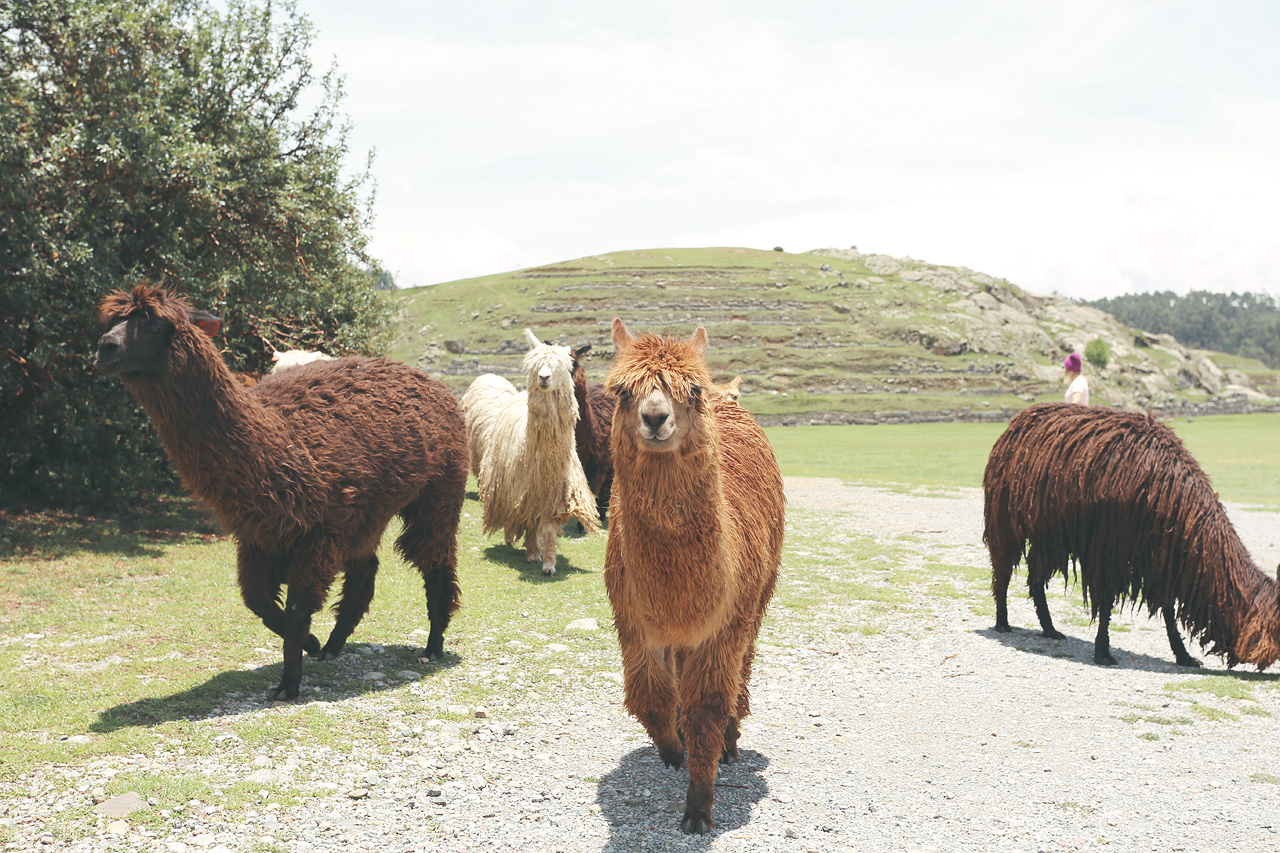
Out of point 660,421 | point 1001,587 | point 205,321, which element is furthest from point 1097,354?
point 660,421

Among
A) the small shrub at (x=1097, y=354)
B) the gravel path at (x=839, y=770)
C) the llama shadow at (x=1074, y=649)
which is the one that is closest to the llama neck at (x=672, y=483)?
the gravel path at (x=839, y=770)

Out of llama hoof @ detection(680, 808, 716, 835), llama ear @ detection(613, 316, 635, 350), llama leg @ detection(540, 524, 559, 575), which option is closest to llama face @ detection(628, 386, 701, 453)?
llama ear @ detection(613, 316, 635, 350)

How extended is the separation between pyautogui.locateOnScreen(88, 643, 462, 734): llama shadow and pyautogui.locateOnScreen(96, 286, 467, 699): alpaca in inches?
5.9

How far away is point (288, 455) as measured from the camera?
552 centimetres

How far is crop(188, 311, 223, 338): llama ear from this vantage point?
215 inches

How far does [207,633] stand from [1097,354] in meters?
101

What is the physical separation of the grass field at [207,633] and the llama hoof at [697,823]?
189 centimetres

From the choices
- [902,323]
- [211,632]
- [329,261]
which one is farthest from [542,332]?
[211,632]

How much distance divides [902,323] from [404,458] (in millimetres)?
83676

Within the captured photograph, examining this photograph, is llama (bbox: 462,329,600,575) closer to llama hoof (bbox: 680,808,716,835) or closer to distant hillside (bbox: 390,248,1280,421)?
llama hoof (bbox: 680,808,716,835)

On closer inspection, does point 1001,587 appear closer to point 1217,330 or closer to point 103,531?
point 103,531

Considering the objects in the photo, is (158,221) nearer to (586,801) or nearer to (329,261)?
(329,261)

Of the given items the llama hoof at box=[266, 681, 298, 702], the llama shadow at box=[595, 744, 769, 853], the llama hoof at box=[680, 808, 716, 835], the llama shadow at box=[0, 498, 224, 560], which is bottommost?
the llama shadow at box=[595, 744, 769, 853]

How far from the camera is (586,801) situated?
4.23 metres
